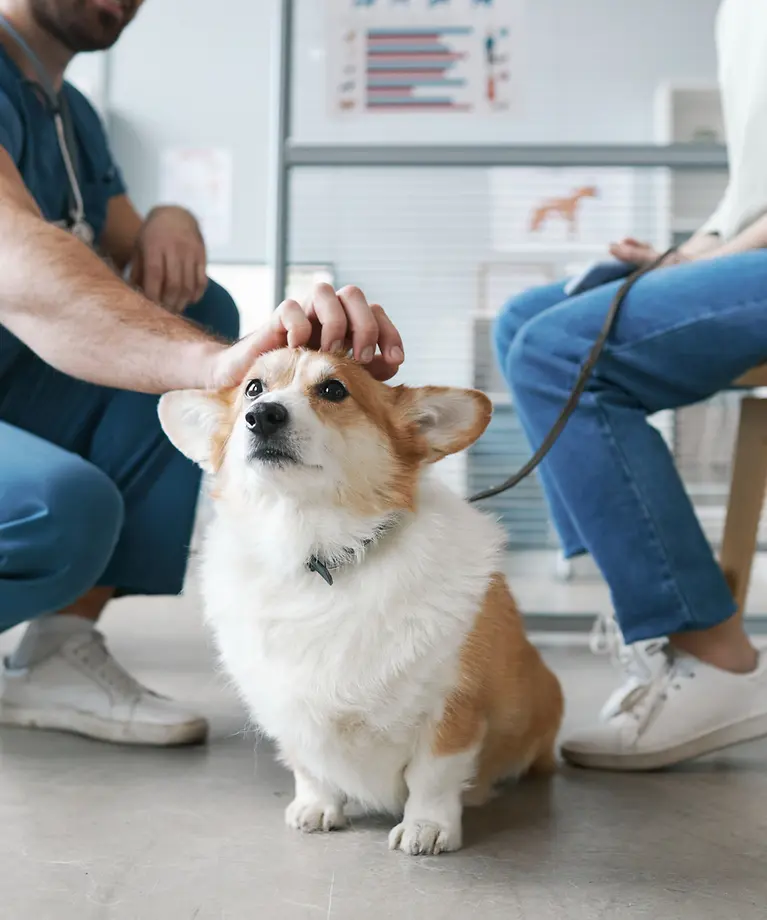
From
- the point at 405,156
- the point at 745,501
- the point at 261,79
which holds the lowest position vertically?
the point at 745,501

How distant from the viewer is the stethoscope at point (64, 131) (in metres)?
1.48

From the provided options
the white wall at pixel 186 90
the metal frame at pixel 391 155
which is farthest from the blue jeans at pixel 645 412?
the white wall at pixel 186 90

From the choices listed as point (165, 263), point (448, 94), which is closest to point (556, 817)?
point (165, 263)

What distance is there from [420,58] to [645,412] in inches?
54.4

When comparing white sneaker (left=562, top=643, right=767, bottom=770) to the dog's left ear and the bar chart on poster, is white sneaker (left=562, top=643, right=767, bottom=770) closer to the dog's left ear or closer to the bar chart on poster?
the dog's left ear

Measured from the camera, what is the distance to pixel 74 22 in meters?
1.52

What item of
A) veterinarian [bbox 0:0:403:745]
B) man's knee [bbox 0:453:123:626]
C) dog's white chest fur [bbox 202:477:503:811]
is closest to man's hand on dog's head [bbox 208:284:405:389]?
veterinarian [bbox 0:0:403:745]

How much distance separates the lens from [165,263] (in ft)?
5.05

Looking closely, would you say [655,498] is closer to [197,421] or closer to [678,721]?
[678,721]

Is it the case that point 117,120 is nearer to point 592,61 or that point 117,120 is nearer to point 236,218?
point 236,218

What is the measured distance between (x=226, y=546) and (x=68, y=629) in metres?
0.57

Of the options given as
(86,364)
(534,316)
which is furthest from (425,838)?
(534,316)

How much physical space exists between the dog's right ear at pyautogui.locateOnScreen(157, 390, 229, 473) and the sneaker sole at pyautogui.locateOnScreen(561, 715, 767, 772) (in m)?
0.64

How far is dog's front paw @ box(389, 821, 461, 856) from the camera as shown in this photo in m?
0.96
